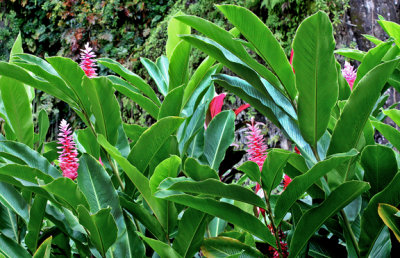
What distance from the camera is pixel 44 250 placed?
2.10 feet

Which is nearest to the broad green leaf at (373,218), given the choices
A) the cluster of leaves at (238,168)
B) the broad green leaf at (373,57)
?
the cluster of leaves at (238,168)

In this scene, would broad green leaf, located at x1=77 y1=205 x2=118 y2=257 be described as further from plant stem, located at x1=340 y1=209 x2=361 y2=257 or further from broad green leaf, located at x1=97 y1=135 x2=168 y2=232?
plant stem, located at x1=340 y1=209 x2=361 y2=257

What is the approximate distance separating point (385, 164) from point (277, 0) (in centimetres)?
269

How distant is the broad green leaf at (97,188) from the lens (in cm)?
64

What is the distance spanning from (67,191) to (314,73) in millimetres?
368

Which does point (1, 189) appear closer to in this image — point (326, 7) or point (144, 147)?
point (144, 147)

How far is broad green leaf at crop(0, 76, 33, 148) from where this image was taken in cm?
78

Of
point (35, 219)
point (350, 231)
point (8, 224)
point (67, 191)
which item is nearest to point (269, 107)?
point (350, 231)

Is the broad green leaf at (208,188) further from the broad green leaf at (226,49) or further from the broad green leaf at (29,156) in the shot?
the broad green leaf at (29,156)

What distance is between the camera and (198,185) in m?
0.52

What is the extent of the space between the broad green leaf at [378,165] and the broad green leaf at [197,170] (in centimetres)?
21

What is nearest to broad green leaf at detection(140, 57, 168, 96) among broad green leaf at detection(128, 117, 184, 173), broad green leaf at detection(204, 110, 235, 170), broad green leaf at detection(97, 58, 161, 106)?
broad green leaf at detection(97, 58, 161, 106)

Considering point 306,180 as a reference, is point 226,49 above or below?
above

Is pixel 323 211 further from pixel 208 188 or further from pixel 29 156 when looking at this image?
pixel 29 156
